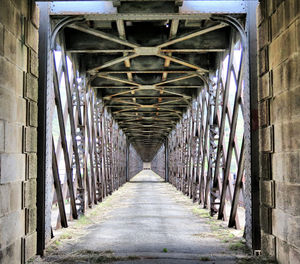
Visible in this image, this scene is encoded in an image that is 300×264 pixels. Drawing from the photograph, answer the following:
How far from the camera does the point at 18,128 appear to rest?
5.15m

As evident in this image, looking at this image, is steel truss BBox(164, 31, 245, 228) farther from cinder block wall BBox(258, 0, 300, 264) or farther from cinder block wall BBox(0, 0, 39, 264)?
cinder block wall BBox(0, 0, 39, 264)

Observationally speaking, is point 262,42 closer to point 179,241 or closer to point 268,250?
point 268,250

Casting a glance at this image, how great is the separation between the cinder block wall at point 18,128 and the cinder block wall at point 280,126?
340cm

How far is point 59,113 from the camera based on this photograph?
8234 mm

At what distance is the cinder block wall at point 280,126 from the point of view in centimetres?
456

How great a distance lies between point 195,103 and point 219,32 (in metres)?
6.83

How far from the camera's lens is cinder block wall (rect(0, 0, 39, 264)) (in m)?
4.55

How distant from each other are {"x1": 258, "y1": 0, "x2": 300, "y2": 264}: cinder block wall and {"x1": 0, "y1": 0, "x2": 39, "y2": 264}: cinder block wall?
3.40 meters

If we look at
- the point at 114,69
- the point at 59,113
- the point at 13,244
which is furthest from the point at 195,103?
the point at 13,244

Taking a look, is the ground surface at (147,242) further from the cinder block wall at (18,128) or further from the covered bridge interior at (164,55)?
the cinder block wall at (18,128)

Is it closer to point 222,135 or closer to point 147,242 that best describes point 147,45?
point 222,135

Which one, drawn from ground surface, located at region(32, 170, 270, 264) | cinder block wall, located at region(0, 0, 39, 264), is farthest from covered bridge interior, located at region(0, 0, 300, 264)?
ground surface, located at region(32, 170, 270, 264)

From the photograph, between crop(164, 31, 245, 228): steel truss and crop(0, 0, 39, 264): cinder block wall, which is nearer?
crop(0, 0, 39, 264): cinder block wall

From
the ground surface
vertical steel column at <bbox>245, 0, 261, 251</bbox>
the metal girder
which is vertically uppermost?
the metal girder
